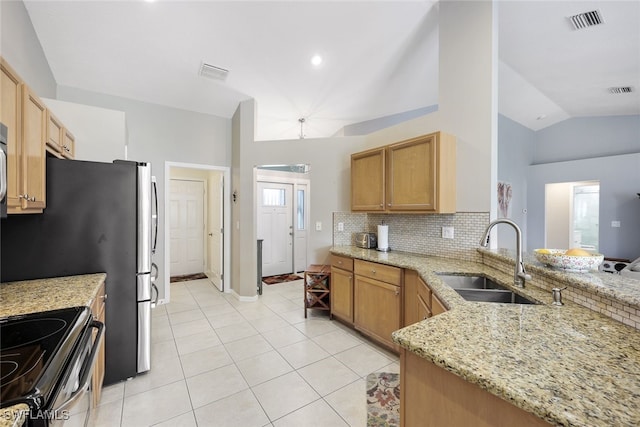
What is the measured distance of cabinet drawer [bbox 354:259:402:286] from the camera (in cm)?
235

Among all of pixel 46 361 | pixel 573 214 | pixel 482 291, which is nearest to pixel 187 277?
pixel 46 361

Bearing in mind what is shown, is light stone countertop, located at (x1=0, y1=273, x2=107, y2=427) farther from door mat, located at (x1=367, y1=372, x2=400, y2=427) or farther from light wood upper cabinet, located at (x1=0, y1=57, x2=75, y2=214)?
door mat, located at (x1=367, y1=372, x2=400, y2=427)

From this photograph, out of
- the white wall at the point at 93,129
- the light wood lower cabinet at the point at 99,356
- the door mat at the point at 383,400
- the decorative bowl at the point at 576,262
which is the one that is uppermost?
the white wall at the point at 93,129

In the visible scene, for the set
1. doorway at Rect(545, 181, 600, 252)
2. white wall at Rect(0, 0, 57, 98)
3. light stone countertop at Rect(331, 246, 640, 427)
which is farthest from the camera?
A: doorway at Rect(545, 181, 600, 252)

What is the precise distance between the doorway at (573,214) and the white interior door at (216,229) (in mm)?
7132

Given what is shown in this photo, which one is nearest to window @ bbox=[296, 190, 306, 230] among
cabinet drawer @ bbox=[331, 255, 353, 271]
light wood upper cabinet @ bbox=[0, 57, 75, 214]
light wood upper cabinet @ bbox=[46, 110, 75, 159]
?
cabinet drawer @ bbox=[331, 255, 353, 271]

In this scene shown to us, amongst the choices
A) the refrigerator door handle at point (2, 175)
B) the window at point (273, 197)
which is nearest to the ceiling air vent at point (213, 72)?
the window at point (273, 197)

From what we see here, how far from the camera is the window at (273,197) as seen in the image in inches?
207

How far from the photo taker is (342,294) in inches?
119

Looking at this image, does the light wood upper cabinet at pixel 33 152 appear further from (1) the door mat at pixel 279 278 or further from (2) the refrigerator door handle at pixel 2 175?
(1) the door mat at pixel 279 278

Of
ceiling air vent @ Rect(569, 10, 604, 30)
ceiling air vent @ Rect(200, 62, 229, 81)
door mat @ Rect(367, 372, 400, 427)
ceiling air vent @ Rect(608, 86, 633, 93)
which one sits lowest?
door mat @ Rect(367, 372, 400, 427)

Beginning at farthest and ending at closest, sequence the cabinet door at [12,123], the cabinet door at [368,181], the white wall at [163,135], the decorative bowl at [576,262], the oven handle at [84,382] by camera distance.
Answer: the white wall at [163,135] → the cabinet door at [368,181] → the decorative bowl at [576,262] → the cabinet door at [12,123] → the oven handle at [84,382]

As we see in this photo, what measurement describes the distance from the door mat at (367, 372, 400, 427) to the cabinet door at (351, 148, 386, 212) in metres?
1.60

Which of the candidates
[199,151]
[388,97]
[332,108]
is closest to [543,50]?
[388,97]
